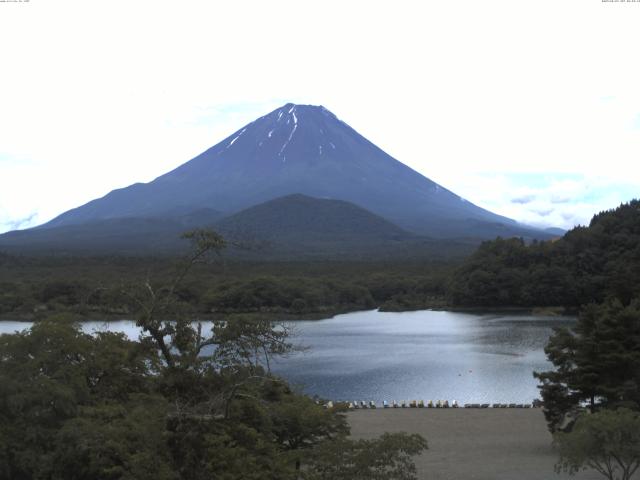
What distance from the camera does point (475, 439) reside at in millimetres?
15406

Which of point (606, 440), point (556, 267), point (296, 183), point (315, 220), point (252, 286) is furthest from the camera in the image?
point (296, 183)

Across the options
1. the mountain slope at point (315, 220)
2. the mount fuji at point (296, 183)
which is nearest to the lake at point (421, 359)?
the mountain slope at point (315, 220)

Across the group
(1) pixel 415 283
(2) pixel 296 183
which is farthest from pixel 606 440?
(2) pixel 296 183

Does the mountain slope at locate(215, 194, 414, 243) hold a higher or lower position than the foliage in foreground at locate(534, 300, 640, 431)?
higher

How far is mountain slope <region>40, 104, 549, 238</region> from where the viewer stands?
121438mm

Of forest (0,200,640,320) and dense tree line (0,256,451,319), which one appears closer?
dense tree line (0,256,451,319)

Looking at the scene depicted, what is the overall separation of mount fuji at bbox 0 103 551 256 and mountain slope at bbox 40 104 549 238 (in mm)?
159

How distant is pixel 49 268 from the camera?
60812mm

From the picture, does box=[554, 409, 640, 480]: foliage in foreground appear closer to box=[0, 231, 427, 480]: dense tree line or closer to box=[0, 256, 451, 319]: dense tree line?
box=[0, 231, 427, 480]: dense tree line

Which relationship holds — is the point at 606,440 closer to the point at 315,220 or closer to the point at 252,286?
the point at 252,286

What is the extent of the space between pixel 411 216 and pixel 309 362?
315 ft

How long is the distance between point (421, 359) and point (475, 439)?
42.1 feet

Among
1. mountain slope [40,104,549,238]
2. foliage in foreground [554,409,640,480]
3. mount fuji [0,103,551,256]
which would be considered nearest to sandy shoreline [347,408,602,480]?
foliage in foreground [554,409,640,480]

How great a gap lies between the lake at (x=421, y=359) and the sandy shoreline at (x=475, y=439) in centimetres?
252
